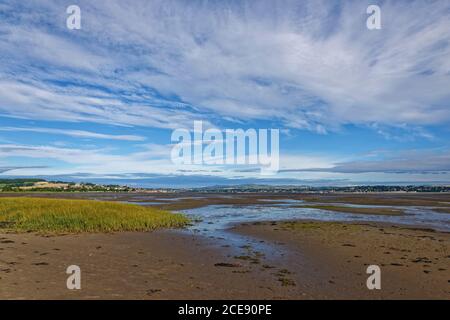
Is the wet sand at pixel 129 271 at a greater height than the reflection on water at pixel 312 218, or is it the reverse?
the wet sand at pixel 129 271

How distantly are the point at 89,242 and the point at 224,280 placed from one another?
33.6ft

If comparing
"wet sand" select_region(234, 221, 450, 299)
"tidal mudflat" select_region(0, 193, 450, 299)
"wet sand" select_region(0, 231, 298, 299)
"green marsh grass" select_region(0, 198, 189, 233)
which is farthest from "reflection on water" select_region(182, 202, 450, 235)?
"wet sand" select_region(0, 231, 298, 299)

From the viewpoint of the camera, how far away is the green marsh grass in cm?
2362

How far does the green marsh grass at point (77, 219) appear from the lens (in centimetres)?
2362

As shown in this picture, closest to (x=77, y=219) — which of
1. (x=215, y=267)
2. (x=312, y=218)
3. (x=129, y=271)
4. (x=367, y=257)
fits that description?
(x=129, y=271)

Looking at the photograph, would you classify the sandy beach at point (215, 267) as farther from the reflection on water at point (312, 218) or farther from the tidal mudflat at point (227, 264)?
the reflection on water at point (312, 218)

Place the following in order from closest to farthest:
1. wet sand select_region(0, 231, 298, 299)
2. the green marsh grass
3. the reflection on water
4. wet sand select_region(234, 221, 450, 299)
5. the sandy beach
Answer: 1. wet sand select_region(0, 231, 298, 299)
2. the sandy beach
3. wet sand select_region(234, 221, 450, 299)
4. the green marsh grass
5. the reflection on water

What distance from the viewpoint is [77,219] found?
24.7 meters

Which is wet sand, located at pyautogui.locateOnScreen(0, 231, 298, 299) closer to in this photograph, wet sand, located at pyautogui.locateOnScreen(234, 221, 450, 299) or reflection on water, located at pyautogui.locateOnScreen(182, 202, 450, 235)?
wet sand, located at pyautogui.locateOnScreen(234, 221, 450, 299)

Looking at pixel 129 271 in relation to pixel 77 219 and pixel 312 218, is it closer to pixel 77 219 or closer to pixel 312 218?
pixel 77 219

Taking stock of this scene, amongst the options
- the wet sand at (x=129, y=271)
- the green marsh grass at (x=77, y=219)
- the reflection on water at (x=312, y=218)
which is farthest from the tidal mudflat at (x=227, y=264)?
the reflection on water at (x=312, y=218)

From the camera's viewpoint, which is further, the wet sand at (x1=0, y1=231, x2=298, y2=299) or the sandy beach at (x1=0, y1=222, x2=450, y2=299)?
the sandy beach at (x1=0, y1=222, x2=450, y2=299)
